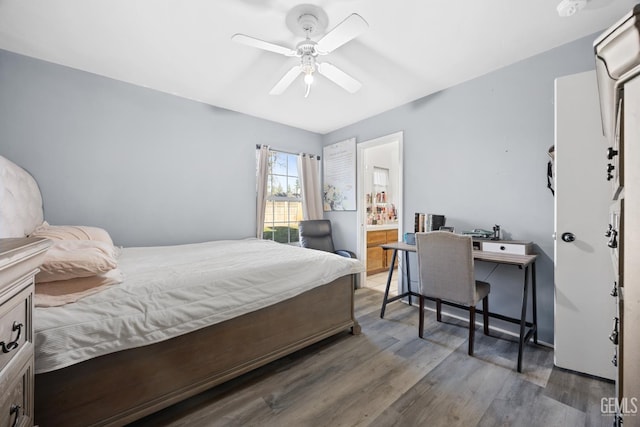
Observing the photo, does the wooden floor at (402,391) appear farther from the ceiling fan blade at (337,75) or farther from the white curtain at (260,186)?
the ceiling fan blade at (337,75)

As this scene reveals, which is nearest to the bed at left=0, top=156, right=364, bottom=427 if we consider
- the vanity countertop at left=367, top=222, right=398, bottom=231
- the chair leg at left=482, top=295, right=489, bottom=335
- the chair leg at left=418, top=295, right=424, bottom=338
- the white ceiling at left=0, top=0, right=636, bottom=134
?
the chair leg at left=418, top=295, right=424, bottom=338

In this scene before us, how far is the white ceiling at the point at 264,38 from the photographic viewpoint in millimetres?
1631

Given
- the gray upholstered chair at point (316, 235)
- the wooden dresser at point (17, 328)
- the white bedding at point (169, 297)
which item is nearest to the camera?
the wooden dresser at point (17, 328)

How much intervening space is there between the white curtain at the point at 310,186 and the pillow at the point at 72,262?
2.81 meters

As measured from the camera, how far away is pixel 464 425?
1.34m

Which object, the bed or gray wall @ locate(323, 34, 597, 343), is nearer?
the bed

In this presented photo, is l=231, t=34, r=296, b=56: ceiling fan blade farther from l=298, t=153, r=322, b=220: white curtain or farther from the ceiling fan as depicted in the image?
l=298, t=153, r=322, b=220: white curtain

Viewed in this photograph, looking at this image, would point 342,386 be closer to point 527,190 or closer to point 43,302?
→ point 43,302

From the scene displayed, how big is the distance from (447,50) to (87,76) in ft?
10.7

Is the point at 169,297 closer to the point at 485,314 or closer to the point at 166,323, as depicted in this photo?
the point at 166,323

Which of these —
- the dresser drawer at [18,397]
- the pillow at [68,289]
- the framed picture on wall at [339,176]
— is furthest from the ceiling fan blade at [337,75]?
the dresser drawer at [18,397]

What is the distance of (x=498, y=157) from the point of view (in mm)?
2406

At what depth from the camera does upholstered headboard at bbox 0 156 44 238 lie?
159cm

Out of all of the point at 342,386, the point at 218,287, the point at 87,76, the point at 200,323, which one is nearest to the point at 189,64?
the point at 87,76
